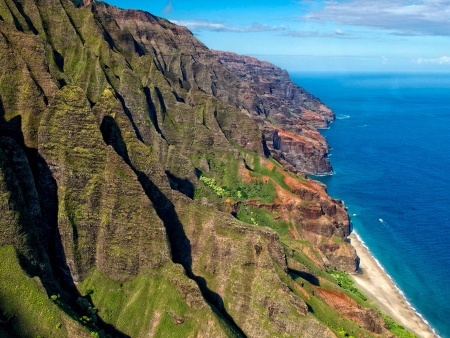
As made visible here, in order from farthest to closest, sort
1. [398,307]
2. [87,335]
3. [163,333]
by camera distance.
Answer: [398,307] < [163,333] < [87,335]

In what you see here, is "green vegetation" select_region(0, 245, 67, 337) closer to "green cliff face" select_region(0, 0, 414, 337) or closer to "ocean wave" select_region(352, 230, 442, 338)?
"green cliff face" select_region(0, 0, 414, 337)

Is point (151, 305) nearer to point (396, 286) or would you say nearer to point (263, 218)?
point (263, 218)

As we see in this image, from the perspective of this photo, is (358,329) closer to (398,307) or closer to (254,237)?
(254,237)

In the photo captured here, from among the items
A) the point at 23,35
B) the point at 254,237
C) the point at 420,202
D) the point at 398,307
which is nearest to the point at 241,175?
the point at 398,307

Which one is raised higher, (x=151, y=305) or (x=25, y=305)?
(x=25, y=305)

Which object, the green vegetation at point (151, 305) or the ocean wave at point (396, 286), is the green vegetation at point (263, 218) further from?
the green vegetation at point (151, 305)

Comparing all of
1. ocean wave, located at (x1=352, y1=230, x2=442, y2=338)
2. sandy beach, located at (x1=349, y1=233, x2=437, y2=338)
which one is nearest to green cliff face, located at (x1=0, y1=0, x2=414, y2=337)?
sandy beach, located at (x1=349, y1=233, x2=437, y2=338)

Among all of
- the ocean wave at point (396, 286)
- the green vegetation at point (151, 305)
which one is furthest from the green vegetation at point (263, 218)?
the green vegetation at point (151, 305)

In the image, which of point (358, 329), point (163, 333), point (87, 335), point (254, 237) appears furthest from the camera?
point (358, 329)

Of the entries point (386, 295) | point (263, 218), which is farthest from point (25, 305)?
point (386, 295)
